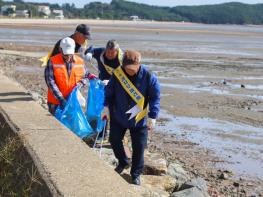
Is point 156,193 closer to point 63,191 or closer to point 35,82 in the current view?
point 63,191

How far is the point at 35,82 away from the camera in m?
17.2

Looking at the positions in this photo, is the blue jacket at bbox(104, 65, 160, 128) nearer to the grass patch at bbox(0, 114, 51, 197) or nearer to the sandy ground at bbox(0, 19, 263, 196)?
the grass patch at bbox(0, 114, 51, 197)

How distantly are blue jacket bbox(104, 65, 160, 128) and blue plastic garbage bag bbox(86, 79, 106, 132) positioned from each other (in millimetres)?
1283

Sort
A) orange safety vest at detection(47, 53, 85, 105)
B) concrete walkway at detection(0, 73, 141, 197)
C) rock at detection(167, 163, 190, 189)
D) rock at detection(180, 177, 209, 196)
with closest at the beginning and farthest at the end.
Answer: concrete walkway at detection(0, 73, 141, 197), rock at detection(180, 177, 209, 196), orange safety vest at detection(47, 53, 85, 105), rock at detection(167, 163, 190, 189)

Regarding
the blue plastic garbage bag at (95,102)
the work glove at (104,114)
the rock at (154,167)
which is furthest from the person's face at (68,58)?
the rock at (154,167)

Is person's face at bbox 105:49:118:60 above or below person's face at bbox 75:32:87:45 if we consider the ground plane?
below

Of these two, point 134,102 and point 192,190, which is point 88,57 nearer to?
point 134,102

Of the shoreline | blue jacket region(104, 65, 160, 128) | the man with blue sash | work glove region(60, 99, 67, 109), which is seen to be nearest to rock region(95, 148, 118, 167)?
work glove region(60, 99, 67, 109)

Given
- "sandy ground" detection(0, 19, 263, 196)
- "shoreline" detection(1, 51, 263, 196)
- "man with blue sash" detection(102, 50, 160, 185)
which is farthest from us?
"sandy ground" detection(0, 19, 263, 196)

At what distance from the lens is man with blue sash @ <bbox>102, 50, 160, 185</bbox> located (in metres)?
5.62

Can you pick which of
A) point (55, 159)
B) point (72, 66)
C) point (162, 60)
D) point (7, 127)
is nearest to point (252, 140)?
point (72, 66)

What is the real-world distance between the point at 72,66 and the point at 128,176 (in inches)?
62.9

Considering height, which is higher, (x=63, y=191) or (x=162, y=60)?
(x=63, y=191)

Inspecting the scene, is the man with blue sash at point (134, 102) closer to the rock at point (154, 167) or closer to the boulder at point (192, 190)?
the boulder at point (192, 190)
